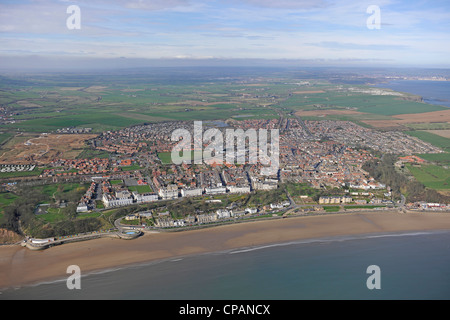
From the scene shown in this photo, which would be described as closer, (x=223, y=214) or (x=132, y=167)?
(x=223, y=214)

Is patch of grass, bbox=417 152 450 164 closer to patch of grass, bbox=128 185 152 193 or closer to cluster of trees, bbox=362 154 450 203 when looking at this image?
cluster of trees, bbox=362 154 450 203

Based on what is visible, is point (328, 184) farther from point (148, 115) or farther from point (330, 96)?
point (330, 96)

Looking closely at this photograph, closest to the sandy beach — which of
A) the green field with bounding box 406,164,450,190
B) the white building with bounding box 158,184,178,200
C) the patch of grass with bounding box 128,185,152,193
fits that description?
the green field with bounding box 406,164,450,190

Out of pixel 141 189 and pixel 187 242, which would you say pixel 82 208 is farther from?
pixel 187 242

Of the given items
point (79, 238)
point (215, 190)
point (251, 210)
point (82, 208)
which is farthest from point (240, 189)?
point (79, 238)

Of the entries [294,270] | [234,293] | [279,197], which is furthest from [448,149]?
[234,293]

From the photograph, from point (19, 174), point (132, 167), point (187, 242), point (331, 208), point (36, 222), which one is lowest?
point (187, 242)

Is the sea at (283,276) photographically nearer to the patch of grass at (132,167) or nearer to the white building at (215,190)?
the white building at (215,190)

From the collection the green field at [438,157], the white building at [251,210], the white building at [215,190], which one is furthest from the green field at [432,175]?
the white building at [215,190]
